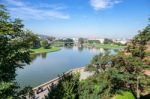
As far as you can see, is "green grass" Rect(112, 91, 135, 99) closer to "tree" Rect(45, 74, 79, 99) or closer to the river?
"tree" Rect(45, 74, 79, 99)

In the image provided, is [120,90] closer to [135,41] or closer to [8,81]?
[135,41]

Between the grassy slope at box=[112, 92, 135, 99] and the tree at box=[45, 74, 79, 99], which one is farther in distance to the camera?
the grassy slope at box=[112, 92, 135, 99]

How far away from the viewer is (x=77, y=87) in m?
13.6

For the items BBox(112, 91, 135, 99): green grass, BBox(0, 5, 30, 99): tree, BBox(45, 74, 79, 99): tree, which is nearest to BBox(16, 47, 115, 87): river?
BBox(112, 91, 135, 99): green grass

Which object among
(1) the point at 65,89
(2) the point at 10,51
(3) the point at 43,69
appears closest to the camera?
(2) the point at 10,51

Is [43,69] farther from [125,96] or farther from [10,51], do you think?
[10,51]

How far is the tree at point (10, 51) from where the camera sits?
10.3 m

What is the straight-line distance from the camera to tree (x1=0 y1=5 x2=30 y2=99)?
1029 centimetres

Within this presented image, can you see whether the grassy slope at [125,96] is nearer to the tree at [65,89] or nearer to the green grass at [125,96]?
the green grass at [125,96]

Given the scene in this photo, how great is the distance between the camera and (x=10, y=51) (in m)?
10.6

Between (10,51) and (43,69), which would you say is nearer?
(10,51)

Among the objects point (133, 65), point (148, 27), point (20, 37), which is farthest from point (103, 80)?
point (20, 37)

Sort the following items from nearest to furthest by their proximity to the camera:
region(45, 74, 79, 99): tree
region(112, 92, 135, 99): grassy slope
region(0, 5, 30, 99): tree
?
region(0, 5, 30, 99): tree → region(45, 74, 79, 99): tree → region(112, 92, 135, 99): grassy slope

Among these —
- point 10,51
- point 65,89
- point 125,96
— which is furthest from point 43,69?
point 10,51
